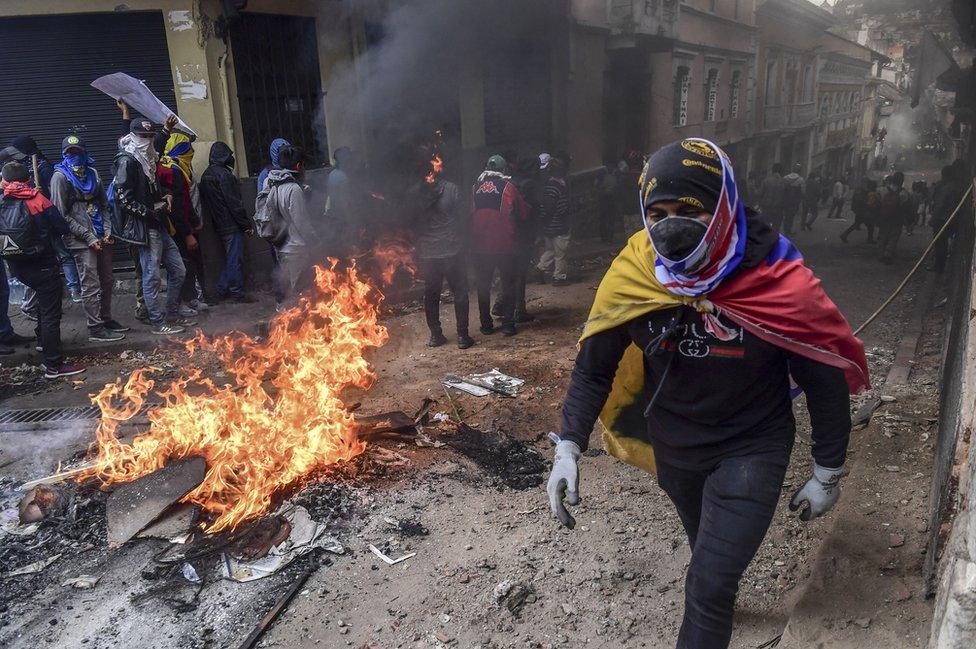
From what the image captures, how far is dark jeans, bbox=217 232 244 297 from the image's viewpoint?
29.7 ft

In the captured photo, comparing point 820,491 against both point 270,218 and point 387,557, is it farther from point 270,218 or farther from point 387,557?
point 270,218

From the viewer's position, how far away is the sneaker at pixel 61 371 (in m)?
6.83

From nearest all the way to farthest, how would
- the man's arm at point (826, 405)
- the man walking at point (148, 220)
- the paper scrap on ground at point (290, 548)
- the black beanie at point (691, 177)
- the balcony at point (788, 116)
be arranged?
the black beanie at point (691, 177), the man's arm at point (826, 405), the paper scrap on ground at point (290, 548), the man walking at point (148, 220), the balcony at point (788, 116)

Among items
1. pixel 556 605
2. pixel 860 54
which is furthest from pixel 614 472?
pixel 860 54

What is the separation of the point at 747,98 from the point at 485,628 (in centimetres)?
2983

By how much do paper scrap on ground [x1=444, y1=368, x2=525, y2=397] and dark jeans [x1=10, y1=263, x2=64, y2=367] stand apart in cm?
402

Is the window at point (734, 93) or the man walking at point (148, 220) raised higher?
the window at point (734, 93)

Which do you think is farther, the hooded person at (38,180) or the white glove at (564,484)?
the hooded person at (38,180)

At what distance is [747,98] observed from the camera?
28562 millimetres

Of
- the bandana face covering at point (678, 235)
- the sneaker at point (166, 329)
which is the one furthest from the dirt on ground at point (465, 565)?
the sneaker at point (166, 329)

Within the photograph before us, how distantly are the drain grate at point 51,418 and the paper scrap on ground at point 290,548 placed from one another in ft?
6.14

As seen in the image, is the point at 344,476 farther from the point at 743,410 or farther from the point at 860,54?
the point at 860,54

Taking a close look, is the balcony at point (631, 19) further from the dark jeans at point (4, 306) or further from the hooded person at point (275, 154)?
the dark jeans at point (4, 306)

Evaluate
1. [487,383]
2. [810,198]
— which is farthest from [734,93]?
[487,383]
